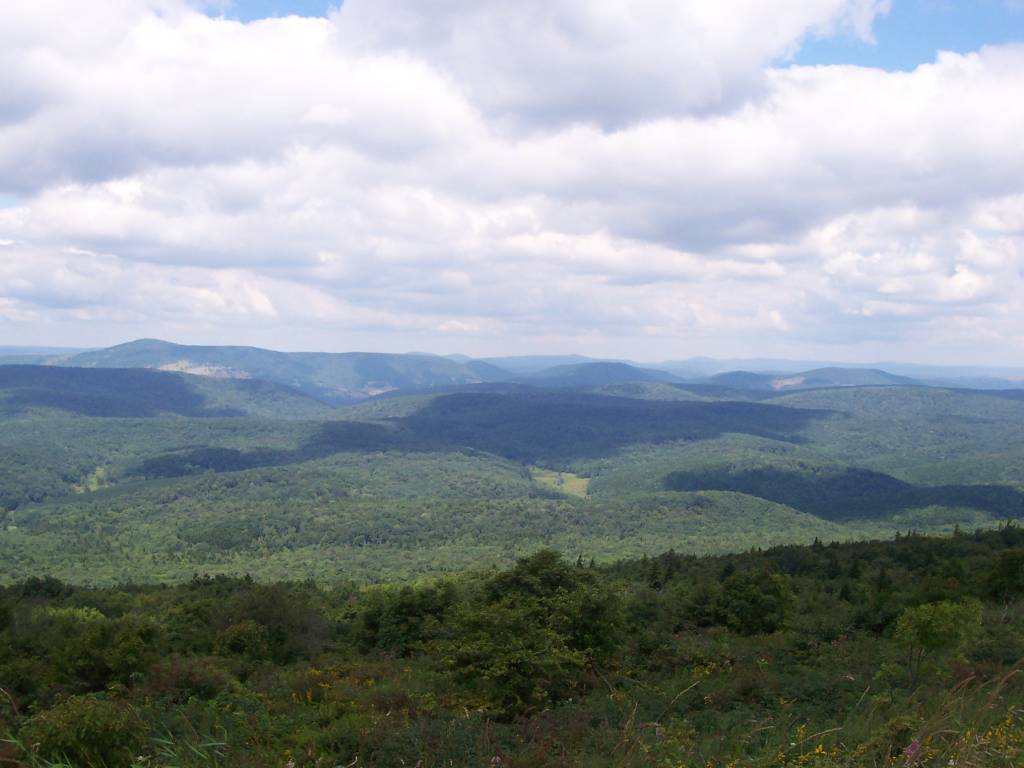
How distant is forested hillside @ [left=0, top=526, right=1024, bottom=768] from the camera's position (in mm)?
8617

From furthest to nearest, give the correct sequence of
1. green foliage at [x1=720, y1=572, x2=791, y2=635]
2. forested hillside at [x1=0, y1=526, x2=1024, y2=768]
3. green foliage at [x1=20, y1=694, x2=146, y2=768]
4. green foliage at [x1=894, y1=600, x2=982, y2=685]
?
green foliage at [x1=720, y1=572, x2=791, y2=635]
green foliage at [x1=894, y1=600, x2=982, y2=685]
forested hillside at [x1=0, y1=526, x2=1024, y2=768]
green foliage at [x1=20, y1=694, x2=146, y2=768]

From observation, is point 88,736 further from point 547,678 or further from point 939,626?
point 939,626

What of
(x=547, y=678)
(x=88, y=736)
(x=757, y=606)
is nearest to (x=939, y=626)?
(x=547, y=678)

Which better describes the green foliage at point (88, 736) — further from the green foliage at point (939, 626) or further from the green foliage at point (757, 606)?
the green foliage at point (757, 606)

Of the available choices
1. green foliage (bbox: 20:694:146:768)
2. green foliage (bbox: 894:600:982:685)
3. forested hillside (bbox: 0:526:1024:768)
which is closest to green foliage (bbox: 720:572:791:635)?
forested hillside (bbox: 0:526:1024:768)

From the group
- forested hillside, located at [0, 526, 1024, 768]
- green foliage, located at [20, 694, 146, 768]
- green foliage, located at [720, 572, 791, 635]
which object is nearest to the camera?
green foliage, located at [20, 694, 146, 768]

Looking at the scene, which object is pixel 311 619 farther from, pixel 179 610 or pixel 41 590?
pixel 41 590

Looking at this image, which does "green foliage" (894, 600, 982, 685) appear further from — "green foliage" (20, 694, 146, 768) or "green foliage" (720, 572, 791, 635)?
"green foliage" (20, 694, 146, 768)

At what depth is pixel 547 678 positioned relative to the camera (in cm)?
2295

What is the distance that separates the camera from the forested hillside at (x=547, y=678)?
28.3 ft

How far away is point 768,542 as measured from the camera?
490 ft

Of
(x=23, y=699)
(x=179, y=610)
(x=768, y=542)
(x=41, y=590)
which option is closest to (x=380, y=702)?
(x=23, y=699)

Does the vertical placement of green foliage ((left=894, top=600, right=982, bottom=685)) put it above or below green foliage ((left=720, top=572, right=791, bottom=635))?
above

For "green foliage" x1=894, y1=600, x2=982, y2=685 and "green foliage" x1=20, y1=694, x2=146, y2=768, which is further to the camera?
"green foliage" x1=894, y1=600, x2=982, y2=685
